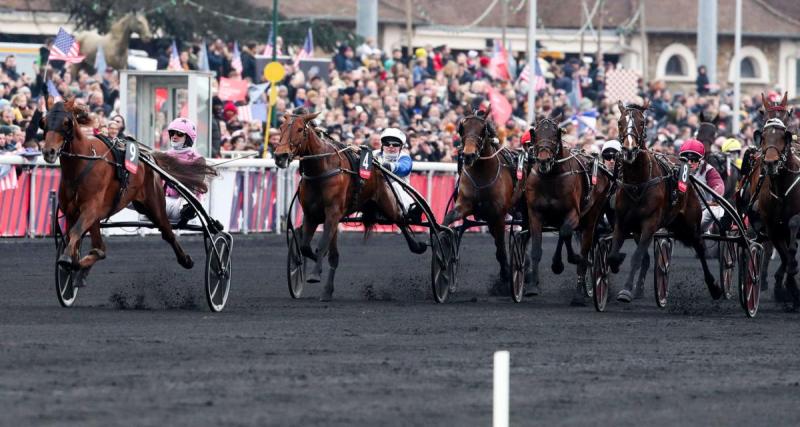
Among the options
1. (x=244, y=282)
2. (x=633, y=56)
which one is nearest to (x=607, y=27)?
(x=633, y=56)

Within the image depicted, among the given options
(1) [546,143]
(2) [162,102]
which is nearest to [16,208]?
(2) [162,102]

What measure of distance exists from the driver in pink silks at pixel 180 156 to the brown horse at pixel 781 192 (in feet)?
14.8

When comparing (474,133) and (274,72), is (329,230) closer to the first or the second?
(474,133)

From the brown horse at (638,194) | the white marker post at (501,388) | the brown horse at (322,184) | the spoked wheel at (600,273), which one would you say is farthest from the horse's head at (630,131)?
the white marker post at (501,388)

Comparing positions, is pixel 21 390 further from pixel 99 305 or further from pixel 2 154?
pixel 2 154

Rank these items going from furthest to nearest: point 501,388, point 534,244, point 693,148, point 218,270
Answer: point 693,148 < point 534,244 < point 218,270 < point 501,388

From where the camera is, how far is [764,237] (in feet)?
53.8

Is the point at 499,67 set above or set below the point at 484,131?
above

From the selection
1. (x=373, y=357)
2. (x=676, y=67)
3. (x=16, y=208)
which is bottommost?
(x=373, y=357)

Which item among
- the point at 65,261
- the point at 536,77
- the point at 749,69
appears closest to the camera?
the point at 65,261

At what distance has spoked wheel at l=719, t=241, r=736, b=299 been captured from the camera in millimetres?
16891

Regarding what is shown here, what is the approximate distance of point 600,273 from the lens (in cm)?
1526

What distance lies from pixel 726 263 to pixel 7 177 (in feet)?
28.5

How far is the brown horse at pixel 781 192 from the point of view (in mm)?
15250
